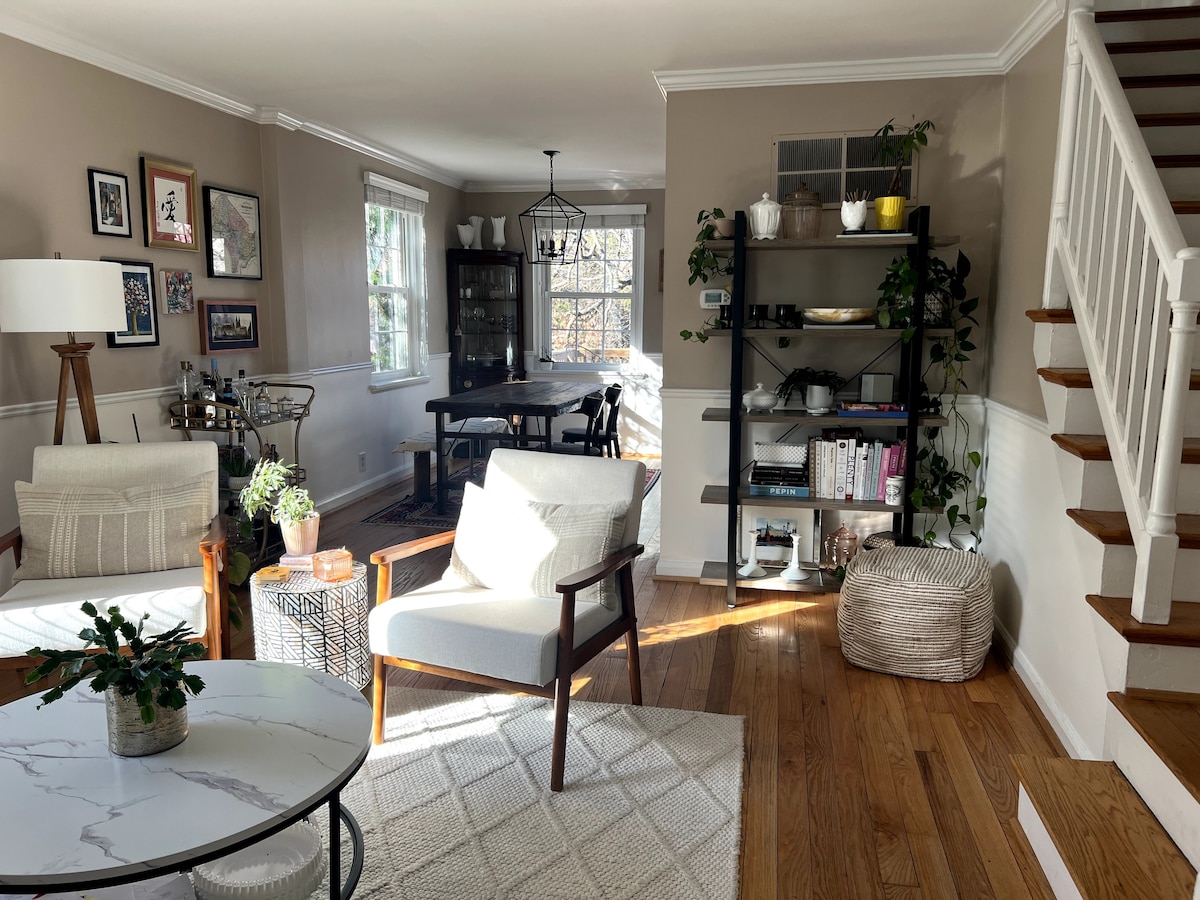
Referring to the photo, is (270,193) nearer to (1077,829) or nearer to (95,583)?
(95,583)

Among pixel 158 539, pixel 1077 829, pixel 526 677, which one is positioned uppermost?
pixel 158 539

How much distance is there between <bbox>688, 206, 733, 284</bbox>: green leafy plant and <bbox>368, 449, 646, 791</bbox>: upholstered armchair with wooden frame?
52.2 inches

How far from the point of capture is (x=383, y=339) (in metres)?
6.77

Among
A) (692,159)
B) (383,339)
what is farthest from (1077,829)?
(383,339)

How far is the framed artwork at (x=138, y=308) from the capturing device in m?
4.07

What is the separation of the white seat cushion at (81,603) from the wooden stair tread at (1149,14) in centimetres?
371

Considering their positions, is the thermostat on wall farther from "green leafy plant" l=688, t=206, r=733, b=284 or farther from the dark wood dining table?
the dark wood dining table

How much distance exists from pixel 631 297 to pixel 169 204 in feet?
14.8

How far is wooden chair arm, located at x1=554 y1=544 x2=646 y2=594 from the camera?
2.36m

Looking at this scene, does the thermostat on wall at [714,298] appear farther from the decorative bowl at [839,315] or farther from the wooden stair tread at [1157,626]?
the wooden stair tread at [1157,626]

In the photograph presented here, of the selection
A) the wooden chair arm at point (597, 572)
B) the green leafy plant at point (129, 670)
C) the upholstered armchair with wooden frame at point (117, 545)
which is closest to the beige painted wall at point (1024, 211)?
the wooden chair arm at point (597, 572)

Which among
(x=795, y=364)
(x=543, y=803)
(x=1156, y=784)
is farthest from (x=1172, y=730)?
(x=795, y=364)

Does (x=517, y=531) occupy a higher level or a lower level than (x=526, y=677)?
higher

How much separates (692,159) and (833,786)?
2828 mm
